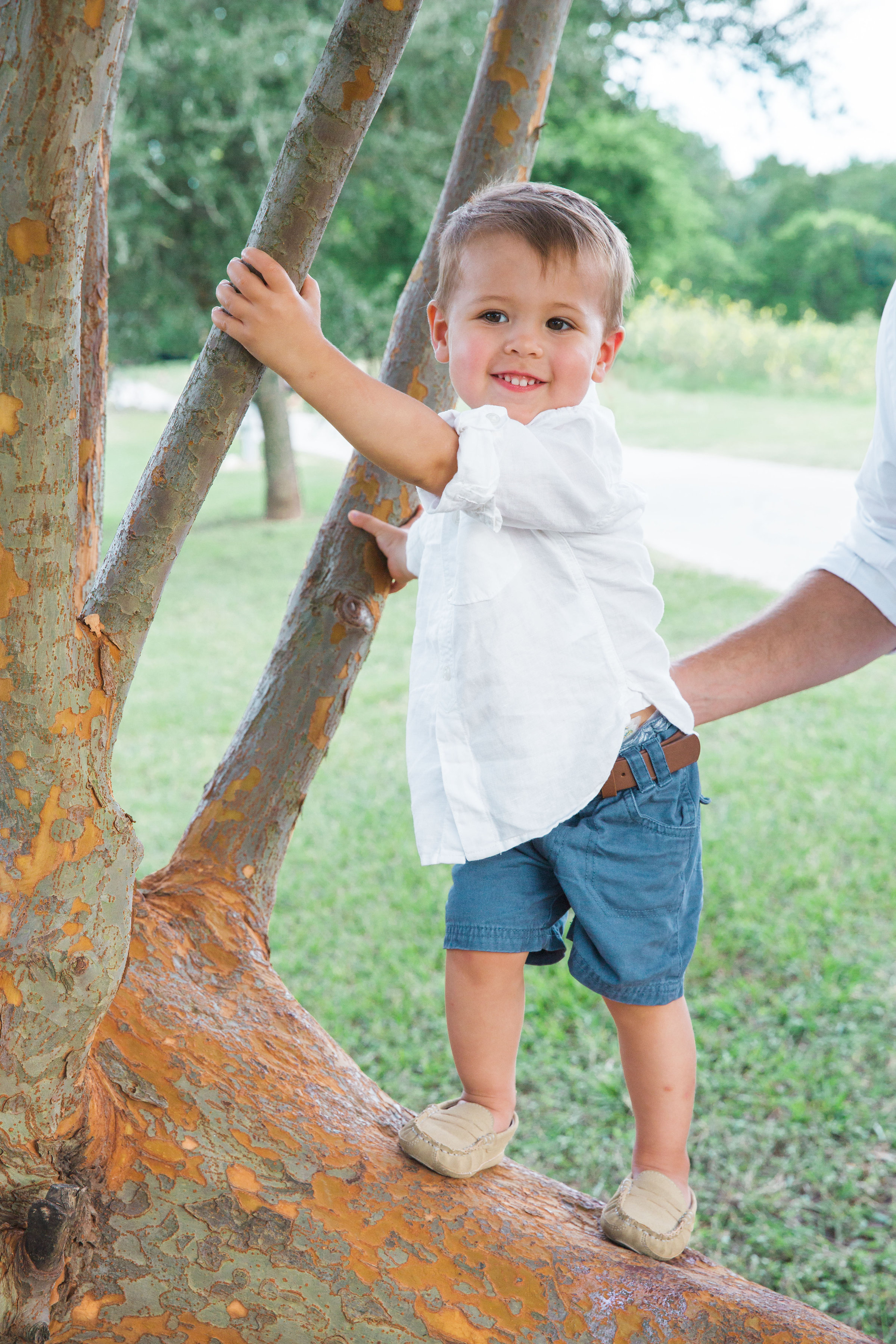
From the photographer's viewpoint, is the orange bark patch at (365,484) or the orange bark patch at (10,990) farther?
the orange bark patch at (365,484)

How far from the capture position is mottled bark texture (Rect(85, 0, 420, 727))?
1.16m

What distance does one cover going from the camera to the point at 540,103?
1949mm

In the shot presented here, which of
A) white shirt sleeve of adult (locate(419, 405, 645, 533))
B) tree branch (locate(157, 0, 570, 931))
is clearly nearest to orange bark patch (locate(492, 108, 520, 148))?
tree branch (locate(157, 0, 570, 931))

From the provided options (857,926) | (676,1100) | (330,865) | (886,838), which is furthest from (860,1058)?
(330,865)

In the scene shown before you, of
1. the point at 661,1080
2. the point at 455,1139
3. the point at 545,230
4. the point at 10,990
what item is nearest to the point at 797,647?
the point at 661,1080

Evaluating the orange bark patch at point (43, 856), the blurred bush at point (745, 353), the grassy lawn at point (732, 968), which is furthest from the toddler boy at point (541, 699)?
the blurred bush at point (745, 353)

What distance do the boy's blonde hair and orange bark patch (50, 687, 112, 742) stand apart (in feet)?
2.25

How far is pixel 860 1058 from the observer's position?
2893 mm

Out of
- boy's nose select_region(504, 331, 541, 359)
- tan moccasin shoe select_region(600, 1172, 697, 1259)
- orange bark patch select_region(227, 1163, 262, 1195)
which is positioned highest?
boy's nose select_region(504, 331, 541, 359)

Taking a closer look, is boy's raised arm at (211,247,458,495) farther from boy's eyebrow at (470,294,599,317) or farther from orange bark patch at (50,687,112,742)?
orange bark patch at (50,687,112,742)

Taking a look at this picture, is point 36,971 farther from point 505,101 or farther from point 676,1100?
point 505,101

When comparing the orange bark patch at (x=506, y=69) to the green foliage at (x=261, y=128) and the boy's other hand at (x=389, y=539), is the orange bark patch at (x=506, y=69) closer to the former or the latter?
the boy's other hand at (x=389, y=539)

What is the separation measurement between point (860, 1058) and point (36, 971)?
2357 millimetres

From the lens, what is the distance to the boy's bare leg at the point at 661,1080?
1512 millimetres
